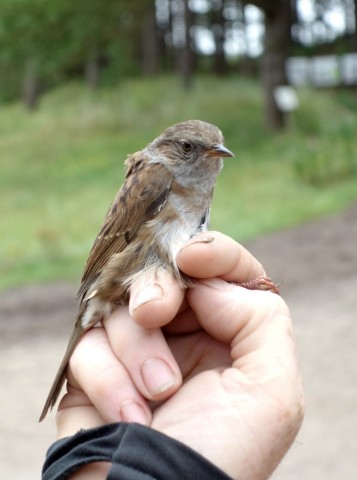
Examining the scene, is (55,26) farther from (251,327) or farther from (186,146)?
(251,327)

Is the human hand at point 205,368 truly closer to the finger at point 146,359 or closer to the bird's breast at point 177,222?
the finger at point 146,359

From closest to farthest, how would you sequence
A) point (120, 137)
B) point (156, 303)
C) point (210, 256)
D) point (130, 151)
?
point (156, 303) < point (210, 256) < point (130, 151) < point (120, 137)

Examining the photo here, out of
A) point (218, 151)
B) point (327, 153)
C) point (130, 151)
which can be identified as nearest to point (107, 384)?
point (218, 151)

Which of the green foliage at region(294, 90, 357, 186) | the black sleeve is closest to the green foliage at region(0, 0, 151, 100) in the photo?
the green foliage at region(294, 90, 357, 186)

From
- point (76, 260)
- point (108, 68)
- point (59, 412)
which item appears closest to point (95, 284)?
point (59, 412)

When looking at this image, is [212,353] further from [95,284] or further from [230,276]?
[95,284]

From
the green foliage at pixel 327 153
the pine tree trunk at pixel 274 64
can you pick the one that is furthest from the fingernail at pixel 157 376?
the pine tree trunk at pixel 274 64

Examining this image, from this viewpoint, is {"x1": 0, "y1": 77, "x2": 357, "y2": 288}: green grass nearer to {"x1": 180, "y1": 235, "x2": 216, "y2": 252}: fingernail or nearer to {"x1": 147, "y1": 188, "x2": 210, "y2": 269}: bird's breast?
{"x1": 147, "y1": 188, "x2": 210, "y2": 269}: bird's breast
